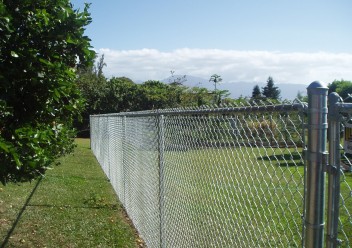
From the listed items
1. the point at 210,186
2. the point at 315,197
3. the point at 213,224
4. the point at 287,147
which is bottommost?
the point at 213,224

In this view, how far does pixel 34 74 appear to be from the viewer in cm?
389

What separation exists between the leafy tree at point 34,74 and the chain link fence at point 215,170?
3.89 ft

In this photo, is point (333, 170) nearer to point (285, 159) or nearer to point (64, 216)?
point (285, 159)

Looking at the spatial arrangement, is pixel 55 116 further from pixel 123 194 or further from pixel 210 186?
pixel 123 194

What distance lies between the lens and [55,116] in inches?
177

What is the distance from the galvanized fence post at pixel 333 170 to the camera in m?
1.44

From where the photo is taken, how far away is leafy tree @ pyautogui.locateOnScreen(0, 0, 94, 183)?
3691mm

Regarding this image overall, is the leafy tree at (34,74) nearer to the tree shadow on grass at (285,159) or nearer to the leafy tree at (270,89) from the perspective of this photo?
the tree shadow on grass at (285,159)

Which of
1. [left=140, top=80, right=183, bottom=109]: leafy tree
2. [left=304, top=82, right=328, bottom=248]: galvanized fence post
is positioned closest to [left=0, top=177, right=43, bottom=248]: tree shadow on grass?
[left=304, top=82, right=328, bottom=248]: galvanized fence post

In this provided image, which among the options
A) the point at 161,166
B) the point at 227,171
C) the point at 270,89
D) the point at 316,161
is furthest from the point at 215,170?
the point at 270,89

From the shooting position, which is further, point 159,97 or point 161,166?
point 159,97

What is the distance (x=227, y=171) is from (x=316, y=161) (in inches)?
55.6

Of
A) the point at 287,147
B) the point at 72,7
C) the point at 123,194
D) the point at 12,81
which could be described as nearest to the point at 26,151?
the point at 12,81

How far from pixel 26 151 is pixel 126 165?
3.01 meters
